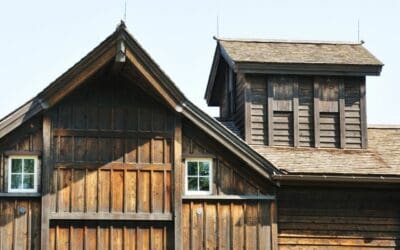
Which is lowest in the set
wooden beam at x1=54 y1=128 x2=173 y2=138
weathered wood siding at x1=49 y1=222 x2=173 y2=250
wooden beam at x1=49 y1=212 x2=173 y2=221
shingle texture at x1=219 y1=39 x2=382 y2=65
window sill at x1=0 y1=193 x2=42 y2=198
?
weathered wood siding at x1=49 y1=222 x2=173 y2=250

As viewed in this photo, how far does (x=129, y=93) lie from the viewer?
21.9 m

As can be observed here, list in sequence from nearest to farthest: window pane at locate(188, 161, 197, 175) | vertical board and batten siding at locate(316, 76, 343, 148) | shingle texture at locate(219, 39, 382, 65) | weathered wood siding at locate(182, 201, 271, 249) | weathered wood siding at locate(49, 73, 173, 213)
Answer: weathered wood siding at locate(49, 73, 173, 213), weathered wood siding at locate(182, 201, 271, 249), window pane at locate(188, 161, 197, 175), vertical board and batten siding at locate(316, 76, 343, 148), shingle texture at locate(219, 39, 382, 65)

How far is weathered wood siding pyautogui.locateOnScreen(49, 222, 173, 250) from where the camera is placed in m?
20.9

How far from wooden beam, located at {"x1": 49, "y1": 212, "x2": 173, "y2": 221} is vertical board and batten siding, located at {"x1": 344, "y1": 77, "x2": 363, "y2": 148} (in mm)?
5818

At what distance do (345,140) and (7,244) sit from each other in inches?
363

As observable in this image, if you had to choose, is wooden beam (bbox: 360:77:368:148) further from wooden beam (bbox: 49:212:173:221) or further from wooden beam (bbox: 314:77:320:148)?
wooden beam (bbox: 49:212:173:221)

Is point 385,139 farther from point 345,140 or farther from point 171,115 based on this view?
point 171,115

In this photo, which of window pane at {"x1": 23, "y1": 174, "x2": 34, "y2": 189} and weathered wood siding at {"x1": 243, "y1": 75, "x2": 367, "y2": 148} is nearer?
window pane at {"x1": 23, "y1": 174, "x2": 34, "y2": 189}

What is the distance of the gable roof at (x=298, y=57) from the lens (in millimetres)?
24172

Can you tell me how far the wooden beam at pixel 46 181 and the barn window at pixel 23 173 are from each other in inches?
10.1

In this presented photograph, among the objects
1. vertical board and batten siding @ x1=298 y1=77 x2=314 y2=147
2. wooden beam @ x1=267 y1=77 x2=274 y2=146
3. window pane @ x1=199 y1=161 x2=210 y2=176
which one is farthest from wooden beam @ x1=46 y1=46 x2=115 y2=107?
vertical board and batten siding @ x1=298 y1=77 x2=314 y2=147

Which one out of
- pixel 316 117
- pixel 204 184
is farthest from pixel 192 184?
pixel 316 117

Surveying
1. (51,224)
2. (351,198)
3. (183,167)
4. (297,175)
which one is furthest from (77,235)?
(351,198)

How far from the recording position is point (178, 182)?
21531 millimetres
